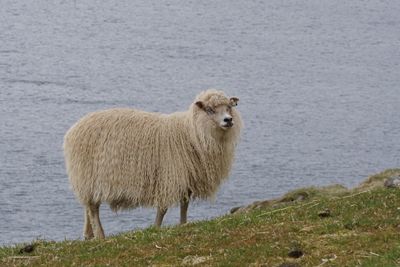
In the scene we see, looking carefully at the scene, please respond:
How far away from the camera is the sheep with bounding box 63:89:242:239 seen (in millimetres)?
15500

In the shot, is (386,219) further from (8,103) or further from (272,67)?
(272,67)

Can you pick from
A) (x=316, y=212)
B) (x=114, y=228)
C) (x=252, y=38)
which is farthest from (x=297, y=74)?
(x=316, y=212)

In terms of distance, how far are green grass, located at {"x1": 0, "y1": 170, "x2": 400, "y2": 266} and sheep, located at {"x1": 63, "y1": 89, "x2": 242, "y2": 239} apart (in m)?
2.77

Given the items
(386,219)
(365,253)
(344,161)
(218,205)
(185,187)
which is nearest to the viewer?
(365,253)

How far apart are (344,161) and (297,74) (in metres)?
A: 10.5

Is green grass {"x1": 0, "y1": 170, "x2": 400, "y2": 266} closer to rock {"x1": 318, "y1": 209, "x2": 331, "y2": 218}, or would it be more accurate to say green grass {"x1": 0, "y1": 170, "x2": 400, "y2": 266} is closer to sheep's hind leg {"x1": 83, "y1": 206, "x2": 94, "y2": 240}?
rock {"x1": 318, "y1": 209, "x2": 331, "y2": 218}

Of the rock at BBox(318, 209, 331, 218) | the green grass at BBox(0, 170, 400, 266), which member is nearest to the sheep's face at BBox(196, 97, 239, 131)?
the green grass at BBox(0, 170, 400, 266)

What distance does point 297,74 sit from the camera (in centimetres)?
3719

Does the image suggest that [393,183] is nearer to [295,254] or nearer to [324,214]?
[324,214]

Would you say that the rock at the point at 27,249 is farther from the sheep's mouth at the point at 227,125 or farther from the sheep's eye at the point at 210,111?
the sheep's eye at the point at 210,111

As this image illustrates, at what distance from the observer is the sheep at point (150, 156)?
15.5m

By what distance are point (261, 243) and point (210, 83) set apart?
78.2 feet

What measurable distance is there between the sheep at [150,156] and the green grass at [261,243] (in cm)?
277

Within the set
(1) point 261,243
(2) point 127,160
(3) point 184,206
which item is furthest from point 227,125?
(1) point 261,243
